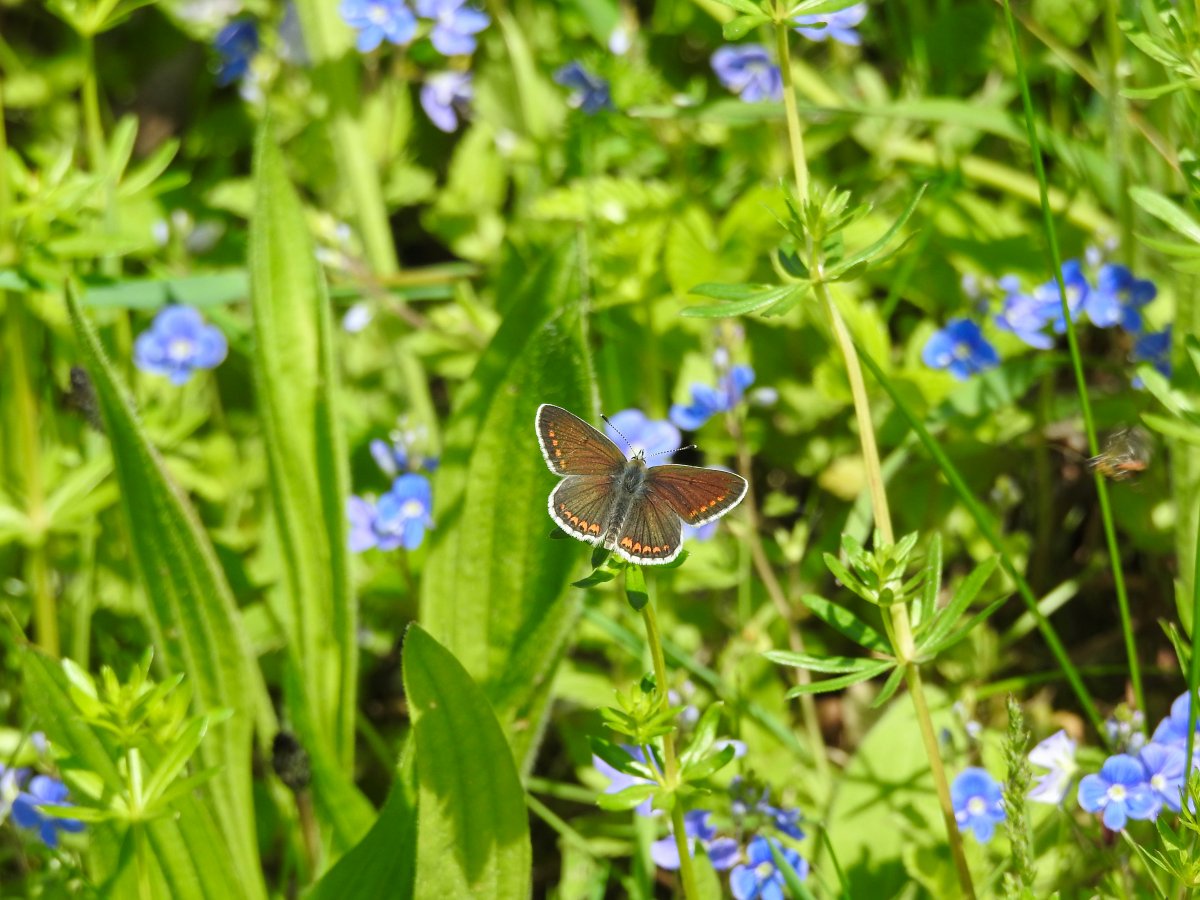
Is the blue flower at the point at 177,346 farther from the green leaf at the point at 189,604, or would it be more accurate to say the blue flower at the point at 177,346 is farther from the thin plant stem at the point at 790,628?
the thin plant stem at the point at 790,628

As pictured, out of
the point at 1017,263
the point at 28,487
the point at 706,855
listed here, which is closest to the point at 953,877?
the point at 706,855

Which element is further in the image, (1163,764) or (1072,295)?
(1072,295)

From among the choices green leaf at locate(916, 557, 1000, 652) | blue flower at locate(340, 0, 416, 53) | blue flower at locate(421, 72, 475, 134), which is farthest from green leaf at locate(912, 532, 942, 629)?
blue flower at locate(421, 72, 475, 134)

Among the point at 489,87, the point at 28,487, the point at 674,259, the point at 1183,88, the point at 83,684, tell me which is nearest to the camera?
the point at 83,684

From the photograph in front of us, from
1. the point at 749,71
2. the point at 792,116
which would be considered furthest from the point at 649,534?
the point at 749,71

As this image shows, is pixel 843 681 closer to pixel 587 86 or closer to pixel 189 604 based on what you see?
pixel 189 604

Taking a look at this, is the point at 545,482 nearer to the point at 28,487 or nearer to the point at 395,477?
the point at 395,477
